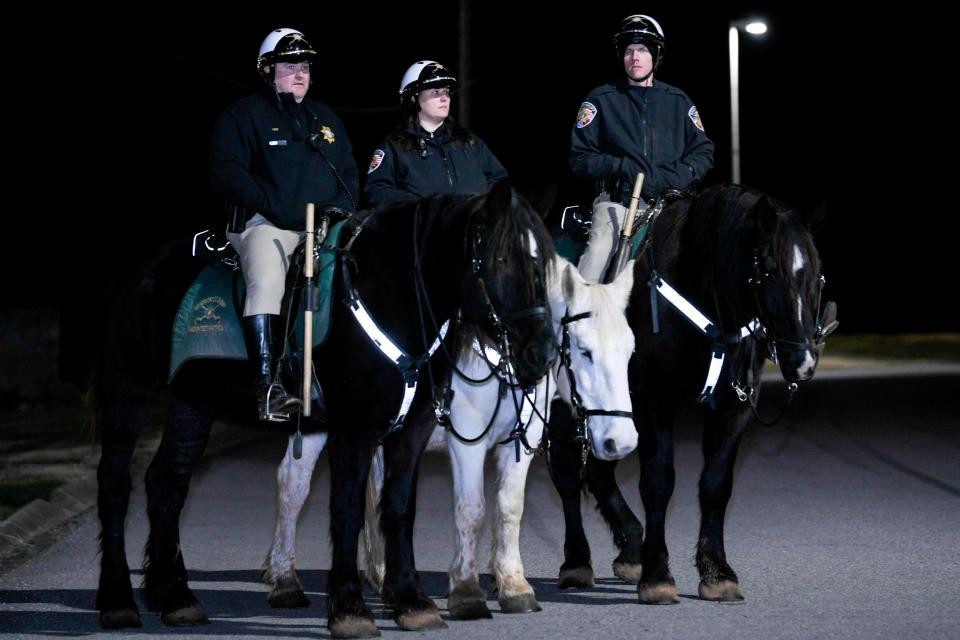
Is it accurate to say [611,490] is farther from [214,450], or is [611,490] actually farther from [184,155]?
[184,155]

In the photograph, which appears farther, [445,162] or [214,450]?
[214,450]

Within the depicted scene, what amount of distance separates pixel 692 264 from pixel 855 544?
2650 millimetres

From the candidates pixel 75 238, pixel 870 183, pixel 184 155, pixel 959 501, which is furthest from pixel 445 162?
pixel 870 183

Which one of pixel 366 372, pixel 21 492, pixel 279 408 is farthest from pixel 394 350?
pixel 21 492

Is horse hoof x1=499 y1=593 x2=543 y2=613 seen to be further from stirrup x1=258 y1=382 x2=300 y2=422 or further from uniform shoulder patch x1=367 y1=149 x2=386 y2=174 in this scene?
uniform shoulder patch x1=367 y1=149 x2=386 y2=174

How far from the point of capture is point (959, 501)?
501 inches

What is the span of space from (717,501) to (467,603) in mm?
1698

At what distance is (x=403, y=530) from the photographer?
8062 mm

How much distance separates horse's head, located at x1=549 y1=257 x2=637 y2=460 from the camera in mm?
7695

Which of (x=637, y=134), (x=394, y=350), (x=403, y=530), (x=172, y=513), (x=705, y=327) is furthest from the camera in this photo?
(x=637, y=134)

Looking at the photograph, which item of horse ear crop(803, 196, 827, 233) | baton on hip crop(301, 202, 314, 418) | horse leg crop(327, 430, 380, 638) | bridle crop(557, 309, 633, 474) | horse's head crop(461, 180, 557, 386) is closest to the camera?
horse's head crop(461, 180, 557, 386)

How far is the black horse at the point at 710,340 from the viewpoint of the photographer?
8.48 m

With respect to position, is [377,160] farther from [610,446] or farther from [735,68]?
[735,68]

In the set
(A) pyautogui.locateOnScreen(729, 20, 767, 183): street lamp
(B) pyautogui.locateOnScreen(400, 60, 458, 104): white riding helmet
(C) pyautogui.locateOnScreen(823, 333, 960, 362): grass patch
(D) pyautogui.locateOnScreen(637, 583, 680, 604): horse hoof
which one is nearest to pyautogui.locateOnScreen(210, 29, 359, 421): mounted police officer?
(B) pyautogui.locateOnScreen(400, 60, 458, 104): white riding helmet
